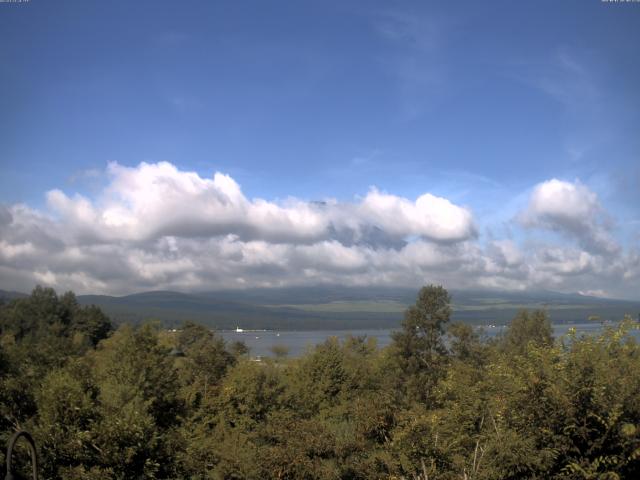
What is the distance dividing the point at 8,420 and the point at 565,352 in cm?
2557

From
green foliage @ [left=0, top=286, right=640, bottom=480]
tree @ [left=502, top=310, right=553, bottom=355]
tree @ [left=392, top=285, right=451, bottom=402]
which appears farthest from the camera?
tree @ [left=502, top=310, right=553, bottom=355]

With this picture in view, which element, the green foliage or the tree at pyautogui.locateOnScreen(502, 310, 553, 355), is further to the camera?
the tree at pyautogui.locateOnScreen(502, 310, 553, 355)

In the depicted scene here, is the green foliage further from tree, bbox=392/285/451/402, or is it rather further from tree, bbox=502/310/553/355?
tree, bbox=502/310/553/355

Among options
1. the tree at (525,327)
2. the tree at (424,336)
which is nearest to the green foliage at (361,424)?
the tree at (424,336)

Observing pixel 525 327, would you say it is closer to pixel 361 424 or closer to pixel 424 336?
pixel 424 336

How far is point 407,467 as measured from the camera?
16.9m

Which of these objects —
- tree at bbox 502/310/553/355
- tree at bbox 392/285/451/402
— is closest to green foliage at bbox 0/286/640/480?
tree at bbox 392/285/451/402

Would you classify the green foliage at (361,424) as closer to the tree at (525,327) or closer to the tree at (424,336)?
the tree at (424,336)

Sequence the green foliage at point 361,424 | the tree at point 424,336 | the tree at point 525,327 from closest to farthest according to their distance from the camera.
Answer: the green foliage at point 361,424 < the tree at point 424,336 < the tree at point 525,327

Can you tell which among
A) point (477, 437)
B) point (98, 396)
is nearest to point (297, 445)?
point (477, 437)

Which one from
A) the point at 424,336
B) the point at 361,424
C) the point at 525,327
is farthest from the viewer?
the point at 525,327

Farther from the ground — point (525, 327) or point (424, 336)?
point (424, 336)

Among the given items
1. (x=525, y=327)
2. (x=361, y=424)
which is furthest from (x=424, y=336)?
(x=361, y=424)

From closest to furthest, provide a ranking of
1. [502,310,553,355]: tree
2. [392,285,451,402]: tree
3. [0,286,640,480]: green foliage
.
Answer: [0,286,640,480]: green foliage
[392,285,451,402]: tree
[502,310,553,355]: tree
